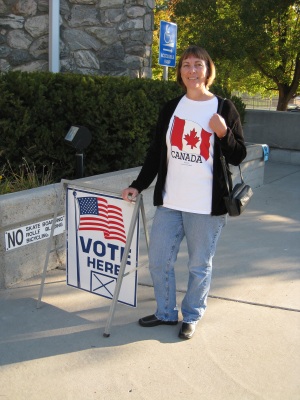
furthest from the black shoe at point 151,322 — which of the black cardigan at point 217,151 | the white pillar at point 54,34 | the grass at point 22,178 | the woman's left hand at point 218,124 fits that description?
the white pillar at point 54,34

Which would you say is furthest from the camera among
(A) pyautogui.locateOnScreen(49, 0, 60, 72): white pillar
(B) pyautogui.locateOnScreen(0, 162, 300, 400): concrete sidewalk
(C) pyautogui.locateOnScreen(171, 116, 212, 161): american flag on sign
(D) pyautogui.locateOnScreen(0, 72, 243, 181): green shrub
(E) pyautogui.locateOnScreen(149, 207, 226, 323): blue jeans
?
(A) pyautogui.locateOnScreen(49, 0, 60, 72): white pillar

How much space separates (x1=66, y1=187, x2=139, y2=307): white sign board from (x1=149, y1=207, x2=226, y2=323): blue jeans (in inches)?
6.3

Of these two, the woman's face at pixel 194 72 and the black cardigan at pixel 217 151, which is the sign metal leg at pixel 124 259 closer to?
the black cardigan at pixel 217 151

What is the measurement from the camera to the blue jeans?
3.36m

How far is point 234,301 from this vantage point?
4.12m

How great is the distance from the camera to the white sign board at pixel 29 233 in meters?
4.17

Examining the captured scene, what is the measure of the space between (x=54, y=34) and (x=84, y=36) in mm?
554

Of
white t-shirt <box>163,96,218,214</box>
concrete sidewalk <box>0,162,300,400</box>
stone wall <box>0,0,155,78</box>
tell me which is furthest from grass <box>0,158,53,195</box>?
stone wall <box>0,0,155,78</box>

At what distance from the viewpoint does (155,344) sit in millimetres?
3428

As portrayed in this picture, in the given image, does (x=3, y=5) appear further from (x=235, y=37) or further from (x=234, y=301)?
(x=235, y=37)

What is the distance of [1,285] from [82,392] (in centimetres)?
159

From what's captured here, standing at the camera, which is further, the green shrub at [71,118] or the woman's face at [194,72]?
the green shrub at [71,118]

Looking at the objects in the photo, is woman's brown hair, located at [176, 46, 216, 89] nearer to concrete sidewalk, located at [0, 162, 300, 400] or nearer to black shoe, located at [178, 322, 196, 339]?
black shoe, located at [178, 322, 196, 339]

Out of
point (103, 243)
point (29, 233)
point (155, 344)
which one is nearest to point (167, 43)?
point (29, 233)
